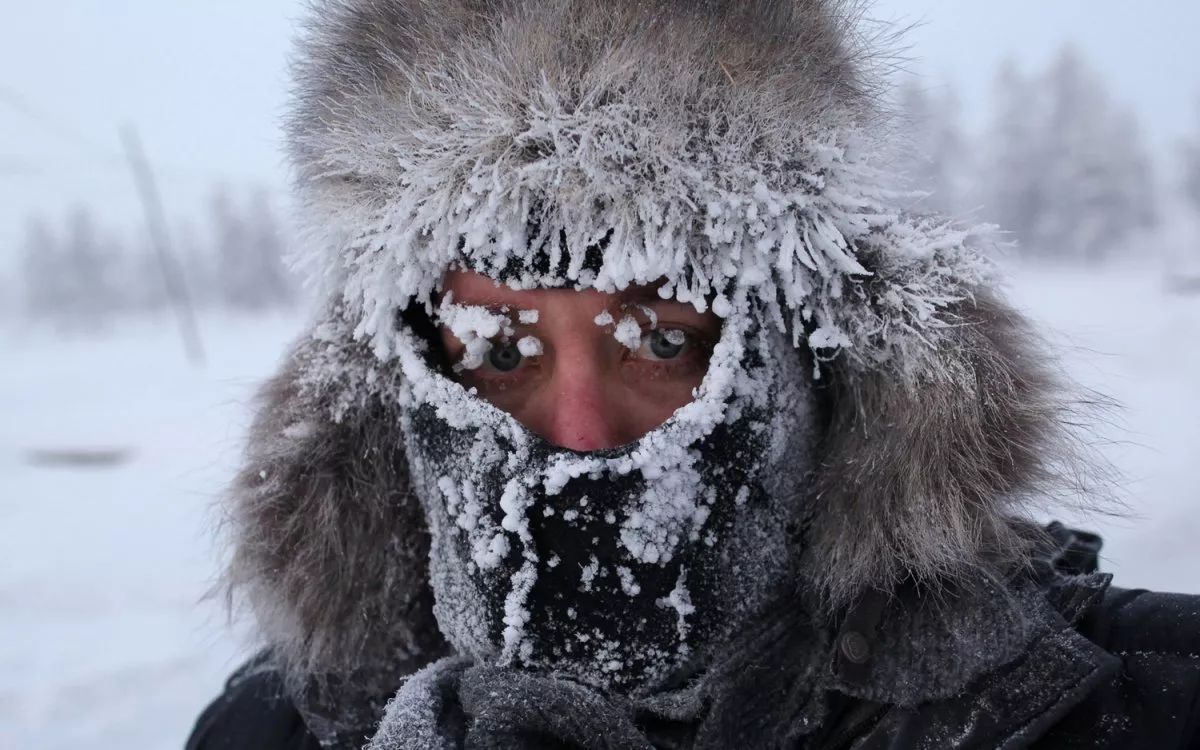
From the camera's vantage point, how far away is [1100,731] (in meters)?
0.97

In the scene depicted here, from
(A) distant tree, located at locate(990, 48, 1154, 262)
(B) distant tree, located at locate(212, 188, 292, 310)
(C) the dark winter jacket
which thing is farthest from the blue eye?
(B) distant tree, located at locate(212, 188, 292, 310)

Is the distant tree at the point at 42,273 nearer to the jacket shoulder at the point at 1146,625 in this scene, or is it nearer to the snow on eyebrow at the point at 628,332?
the snow on eyebrow at the point at 628,332

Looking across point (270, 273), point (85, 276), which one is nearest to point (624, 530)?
point (270, 273)

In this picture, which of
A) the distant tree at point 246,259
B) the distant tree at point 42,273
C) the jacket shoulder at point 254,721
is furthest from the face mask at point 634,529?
the distant tree at point 42,273

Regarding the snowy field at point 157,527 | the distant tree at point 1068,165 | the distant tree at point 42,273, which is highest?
the distant tree at point 1068,165

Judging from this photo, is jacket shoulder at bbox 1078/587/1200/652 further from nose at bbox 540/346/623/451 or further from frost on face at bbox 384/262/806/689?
nose at bbox 540/346/623/451

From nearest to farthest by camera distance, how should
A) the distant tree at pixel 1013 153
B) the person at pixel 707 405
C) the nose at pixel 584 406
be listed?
1. the person at pixel 707 405
2. the nose at pixel 584 406
3. the distant tree at pixel 1013 153

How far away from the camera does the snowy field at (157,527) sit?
3104 mm

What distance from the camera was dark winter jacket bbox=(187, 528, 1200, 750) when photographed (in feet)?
3.13

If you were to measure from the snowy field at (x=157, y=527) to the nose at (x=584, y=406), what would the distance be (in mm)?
698

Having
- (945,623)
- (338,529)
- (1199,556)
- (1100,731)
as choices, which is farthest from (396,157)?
(1199,556)

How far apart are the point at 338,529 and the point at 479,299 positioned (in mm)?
560

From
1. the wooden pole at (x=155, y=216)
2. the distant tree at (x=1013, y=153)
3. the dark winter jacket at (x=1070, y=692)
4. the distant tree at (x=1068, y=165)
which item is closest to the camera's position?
the dark winter jacket at (x=1070, y=692)

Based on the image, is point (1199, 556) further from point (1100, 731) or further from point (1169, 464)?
point (1100, 731)
